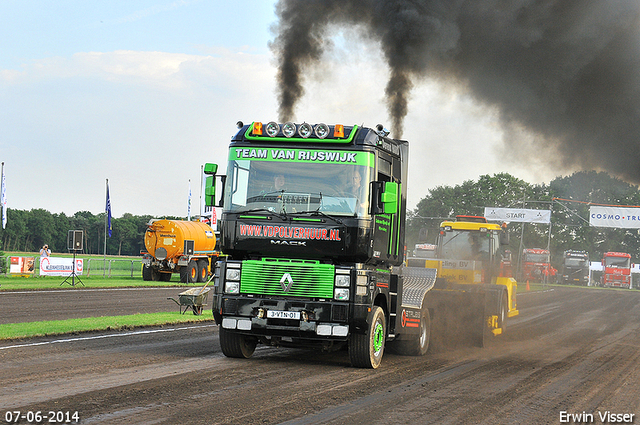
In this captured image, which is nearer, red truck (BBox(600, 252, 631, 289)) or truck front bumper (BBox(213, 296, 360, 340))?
truck front bumper (BBox(213, 296, 360, 340))

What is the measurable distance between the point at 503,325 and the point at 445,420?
34.0ft

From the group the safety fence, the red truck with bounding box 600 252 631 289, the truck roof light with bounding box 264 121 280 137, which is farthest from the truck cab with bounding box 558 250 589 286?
the truck roof light with bounding box 264 121 280 137

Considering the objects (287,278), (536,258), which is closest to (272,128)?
(287,278)

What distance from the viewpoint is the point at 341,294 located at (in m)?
9.92

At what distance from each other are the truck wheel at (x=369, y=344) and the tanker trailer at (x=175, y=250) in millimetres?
26733

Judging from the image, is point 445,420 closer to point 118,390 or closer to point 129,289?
point 118,390

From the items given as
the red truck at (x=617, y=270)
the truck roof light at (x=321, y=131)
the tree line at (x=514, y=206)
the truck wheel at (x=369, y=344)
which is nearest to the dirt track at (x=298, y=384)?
the truck wheel at (x=369, y=344)

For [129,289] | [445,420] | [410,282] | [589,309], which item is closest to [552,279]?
[589,309]

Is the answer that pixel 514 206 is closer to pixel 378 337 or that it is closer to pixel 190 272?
pixel 190 272

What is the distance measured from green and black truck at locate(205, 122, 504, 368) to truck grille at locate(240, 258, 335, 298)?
14 mm

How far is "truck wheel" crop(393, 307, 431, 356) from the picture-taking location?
1236 cm

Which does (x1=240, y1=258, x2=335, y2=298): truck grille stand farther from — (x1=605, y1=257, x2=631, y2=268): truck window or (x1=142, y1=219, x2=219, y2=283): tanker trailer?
(x1=605, y1=257, x2=631, y2=268): truck window

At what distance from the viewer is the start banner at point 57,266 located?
3384 cm

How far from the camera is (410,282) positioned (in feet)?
42.9
